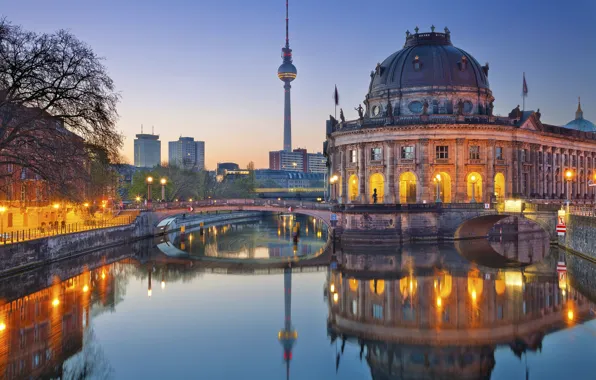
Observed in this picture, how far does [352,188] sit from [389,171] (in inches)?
395

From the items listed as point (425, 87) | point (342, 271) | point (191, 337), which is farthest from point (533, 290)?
point (425, 87)

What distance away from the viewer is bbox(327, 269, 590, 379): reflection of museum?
82.9ft

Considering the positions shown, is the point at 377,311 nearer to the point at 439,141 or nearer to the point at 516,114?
the point at 439,141

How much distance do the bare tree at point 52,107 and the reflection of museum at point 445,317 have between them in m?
21.5

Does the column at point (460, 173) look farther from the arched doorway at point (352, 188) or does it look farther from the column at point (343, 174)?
the column at point (343, 174)

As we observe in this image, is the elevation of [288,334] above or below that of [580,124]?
below

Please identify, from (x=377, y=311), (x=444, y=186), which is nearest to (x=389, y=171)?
(x=444, y=186)

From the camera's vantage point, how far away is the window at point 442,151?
76812 mm

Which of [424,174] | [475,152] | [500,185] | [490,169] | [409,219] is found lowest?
[409,219]

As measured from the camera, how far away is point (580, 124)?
13112cm

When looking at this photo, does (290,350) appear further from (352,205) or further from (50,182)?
(352,205)

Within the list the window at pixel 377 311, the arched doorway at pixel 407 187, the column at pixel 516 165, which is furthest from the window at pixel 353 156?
the window at pixel 377 311

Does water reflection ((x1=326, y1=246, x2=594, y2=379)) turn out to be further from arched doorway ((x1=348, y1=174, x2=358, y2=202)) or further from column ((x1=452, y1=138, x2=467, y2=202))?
arched doorway ((x1=348, y1=174, x2=358, y2=202))

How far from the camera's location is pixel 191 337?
28.8 metres
